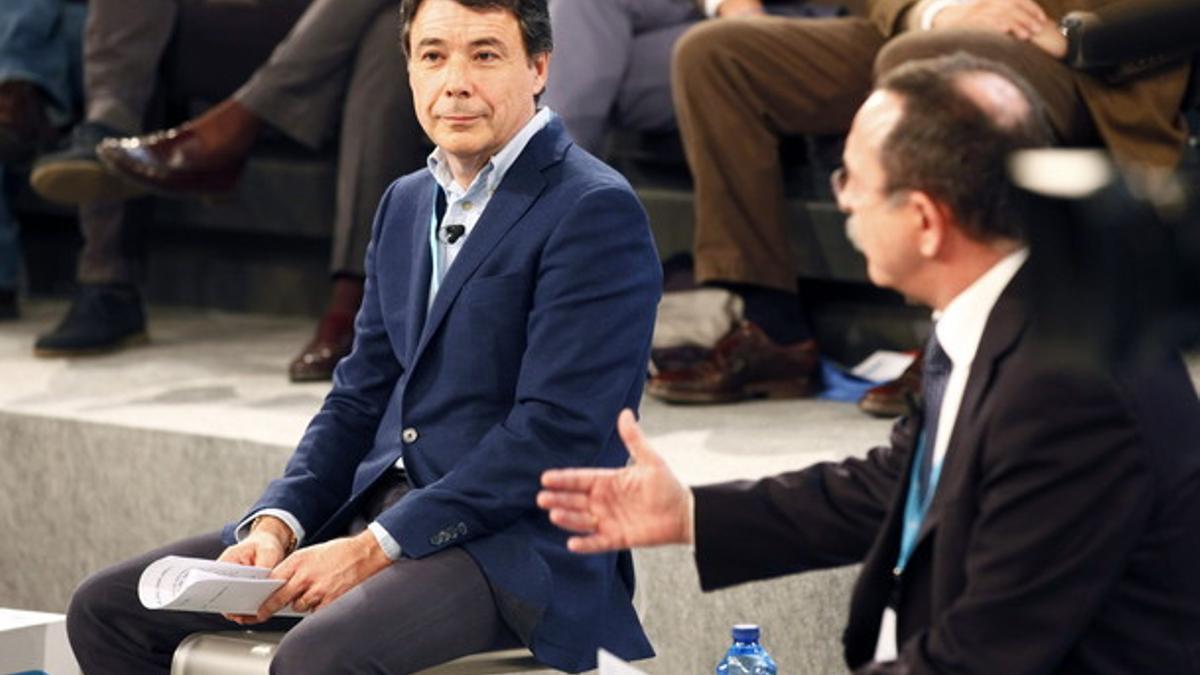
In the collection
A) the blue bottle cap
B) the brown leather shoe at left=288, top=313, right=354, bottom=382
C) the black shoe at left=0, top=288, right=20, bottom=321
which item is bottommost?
the black shoe at left=0, top=288, right=20, bottom=321

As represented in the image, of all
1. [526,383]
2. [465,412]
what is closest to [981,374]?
[526,383]

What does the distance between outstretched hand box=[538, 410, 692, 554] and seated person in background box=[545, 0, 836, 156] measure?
1.95 metres

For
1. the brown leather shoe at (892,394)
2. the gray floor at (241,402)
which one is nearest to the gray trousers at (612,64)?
the gray floor at (241,402)

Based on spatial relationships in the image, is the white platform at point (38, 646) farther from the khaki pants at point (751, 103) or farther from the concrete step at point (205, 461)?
the khaki pants at point (751, 103)

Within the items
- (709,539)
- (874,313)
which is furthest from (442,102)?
(874,313)

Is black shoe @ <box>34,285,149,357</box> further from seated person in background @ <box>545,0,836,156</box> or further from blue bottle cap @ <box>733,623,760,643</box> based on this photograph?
blue bottle cap @ <box>733,623,760,643</box>

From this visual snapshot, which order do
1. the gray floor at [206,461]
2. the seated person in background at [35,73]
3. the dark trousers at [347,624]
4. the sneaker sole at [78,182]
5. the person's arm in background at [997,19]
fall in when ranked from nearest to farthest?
1. the dark trousers at [347,624]
2. the gray floor at [206,461]
3. the person's arm in background at [997,19]
4. the sneaker sole at [78,182]
5. the seated person in background at [35,73]

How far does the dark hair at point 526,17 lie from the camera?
2.77 meters

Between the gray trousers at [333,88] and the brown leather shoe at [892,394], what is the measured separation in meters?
1.07

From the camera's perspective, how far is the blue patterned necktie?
2111 mm

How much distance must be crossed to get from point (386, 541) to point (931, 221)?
0.91m

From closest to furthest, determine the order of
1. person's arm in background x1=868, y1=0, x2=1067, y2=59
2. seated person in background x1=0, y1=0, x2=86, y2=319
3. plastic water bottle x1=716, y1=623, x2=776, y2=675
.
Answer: plastic water bottle x1=716, y1=623, x2=776, y2=675, person's arm in background x1=868, y1=0, x2=1067, y2=59, seated person in background x1=0, y1=0, x2=86, y2=319

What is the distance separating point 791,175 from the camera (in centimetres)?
430

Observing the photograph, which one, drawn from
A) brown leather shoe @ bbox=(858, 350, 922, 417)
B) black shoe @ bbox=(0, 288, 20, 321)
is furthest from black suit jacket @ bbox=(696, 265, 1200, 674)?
black shoe @ bbox=(0, 288, 20, 321)
